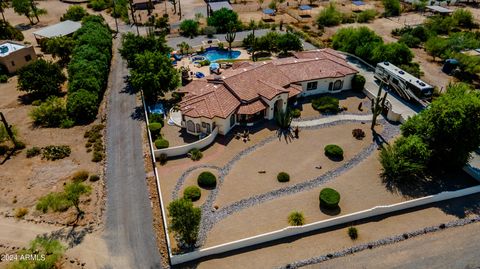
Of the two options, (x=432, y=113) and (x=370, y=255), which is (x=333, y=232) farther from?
(x=432, y=113)

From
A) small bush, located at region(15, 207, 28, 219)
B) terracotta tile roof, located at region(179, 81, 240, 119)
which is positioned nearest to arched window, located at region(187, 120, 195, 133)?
terracotta tile roof, located at region(179, 81, 240, 119)

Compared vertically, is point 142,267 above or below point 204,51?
below

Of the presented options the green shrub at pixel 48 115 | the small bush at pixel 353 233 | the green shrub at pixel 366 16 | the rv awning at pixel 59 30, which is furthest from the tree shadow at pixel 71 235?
the green shrub at pixel 366 16

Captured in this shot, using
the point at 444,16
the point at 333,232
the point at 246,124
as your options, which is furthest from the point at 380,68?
the point at 444,16

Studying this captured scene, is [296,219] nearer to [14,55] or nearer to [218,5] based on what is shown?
[14,55]

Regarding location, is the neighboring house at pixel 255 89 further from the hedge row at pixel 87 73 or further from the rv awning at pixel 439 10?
the rv awning at pixel 439 10

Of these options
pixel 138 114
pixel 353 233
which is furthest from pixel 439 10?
pixel 138 114

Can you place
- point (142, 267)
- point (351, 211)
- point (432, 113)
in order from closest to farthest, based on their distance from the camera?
point (142, 267) < point (351, 211) < point (432, 113)
